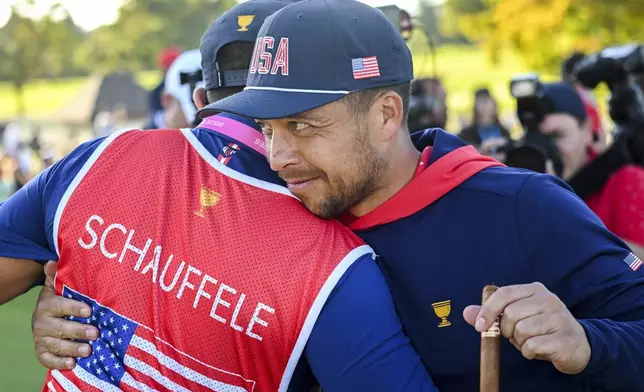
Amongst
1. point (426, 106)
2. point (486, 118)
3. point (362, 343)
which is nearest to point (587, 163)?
point (426, 106)

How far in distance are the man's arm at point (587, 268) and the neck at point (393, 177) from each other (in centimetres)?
30

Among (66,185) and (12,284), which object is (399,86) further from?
(12,284)

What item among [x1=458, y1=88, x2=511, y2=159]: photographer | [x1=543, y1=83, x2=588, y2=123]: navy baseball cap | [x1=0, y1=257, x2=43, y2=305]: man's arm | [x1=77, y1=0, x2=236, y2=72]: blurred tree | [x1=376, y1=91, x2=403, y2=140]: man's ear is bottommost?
[x1=77, y1=0, x2=236, y2=72]: blurred tree

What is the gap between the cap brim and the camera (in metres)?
1.99

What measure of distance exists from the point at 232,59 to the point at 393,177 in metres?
0.57

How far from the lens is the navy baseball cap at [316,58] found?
6.61 ft

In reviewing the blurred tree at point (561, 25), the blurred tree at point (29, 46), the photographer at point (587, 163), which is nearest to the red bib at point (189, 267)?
the photographer at point (587, 163)

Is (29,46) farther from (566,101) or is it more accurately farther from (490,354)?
(490,354)

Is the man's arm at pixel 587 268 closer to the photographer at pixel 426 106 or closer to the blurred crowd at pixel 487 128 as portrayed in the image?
the blurred crowd at pixel 487 128

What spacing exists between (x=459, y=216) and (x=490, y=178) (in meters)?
0.12

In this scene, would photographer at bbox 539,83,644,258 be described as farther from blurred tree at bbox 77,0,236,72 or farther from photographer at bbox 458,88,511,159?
blurred tree at bbox 77,0,236,72

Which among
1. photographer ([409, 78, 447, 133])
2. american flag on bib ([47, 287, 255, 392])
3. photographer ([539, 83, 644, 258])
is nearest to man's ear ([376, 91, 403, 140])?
american flag on bib ([47, 287, 255, 392])

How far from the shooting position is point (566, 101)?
443 cm

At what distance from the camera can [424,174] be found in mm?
2150
